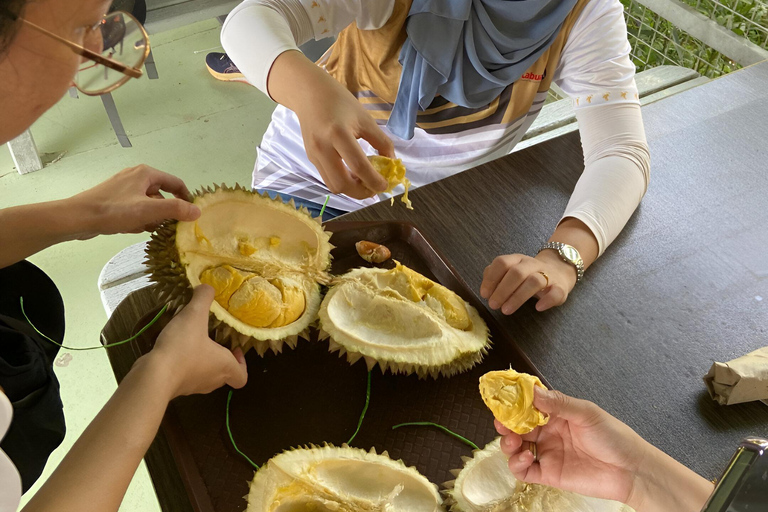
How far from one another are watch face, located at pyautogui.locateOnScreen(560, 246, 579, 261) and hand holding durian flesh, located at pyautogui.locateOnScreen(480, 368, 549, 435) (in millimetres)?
398

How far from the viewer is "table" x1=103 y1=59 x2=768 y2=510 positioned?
107 cm

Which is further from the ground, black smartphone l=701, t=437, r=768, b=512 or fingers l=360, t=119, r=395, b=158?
black smartphone l=701, t=437, r=768, b=512

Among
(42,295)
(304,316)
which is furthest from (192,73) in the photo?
(304,316)

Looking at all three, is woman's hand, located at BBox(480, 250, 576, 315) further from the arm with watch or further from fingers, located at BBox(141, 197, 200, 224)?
fingers, located at BBox(141, 197, 200, 224)

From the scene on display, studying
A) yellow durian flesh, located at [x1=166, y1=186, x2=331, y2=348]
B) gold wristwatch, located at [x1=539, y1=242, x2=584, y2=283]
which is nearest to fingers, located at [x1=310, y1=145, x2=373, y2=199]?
yellow durian flesh, located at [x1=166, y1=186, x2=331, y2=348]

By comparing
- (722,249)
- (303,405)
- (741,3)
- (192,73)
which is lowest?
(192,73)

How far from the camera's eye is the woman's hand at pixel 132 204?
3.36 feet

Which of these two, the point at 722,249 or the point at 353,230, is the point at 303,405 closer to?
the point at 353,230

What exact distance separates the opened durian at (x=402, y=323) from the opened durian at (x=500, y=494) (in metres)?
0.19

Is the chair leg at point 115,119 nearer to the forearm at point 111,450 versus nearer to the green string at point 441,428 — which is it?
the forearm at point 111,450

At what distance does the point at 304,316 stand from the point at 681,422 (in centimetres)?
71

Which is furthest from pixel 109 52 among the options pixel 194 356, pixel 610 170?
pixel 610 170

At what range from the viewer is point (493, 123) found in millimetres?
1634

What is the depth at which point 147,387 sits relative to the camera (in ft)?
2.79
